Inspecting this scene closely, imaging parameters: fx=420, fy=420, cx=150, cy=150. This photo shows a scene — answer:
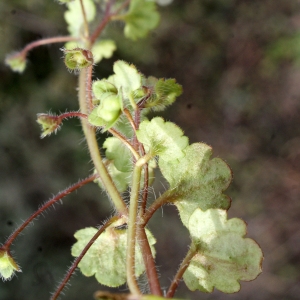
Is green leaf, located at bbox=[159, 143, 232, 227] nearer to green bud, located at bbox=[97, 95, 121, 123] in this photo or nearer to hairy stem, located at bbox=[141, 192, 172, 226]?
hairy stem, located at bbox=[141, 192, 172, 226]

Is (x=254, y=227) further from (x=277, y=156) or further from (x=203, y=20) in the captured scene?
(x=203, y=20)

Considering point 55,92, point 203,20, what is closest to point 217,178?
point 55,92

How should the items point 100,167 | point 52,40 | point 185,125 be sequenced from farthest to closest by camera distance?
point 185,125, point 52,40, point 100,167

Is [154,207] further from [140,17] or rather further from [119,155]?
[140,17]

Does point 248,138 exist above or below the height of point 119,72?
above

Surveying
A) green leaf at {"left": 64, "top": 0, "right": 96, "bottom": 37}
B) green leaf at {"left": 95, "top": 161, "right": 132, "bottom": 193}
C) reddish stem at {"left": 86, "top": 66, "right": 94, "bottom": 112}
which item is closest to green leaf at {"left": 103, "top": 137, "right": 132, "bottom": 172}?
green leaf at {"left": 95, "top": 161, "right": 132, "bottom": 193}

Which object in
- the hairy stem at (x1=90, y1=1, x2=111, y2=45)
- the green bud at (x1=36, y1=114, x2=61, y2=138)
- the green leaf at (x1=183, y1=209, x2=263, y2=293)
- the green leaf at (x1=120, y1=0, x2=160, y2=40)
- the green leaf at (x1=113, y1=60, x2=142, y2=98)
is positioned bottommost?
the green leaf at (x1=183, y1=209, x2=263, y2=293)

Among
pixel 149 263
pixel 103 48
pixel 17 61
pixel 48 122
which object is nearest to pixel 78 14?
pixel 103 48
